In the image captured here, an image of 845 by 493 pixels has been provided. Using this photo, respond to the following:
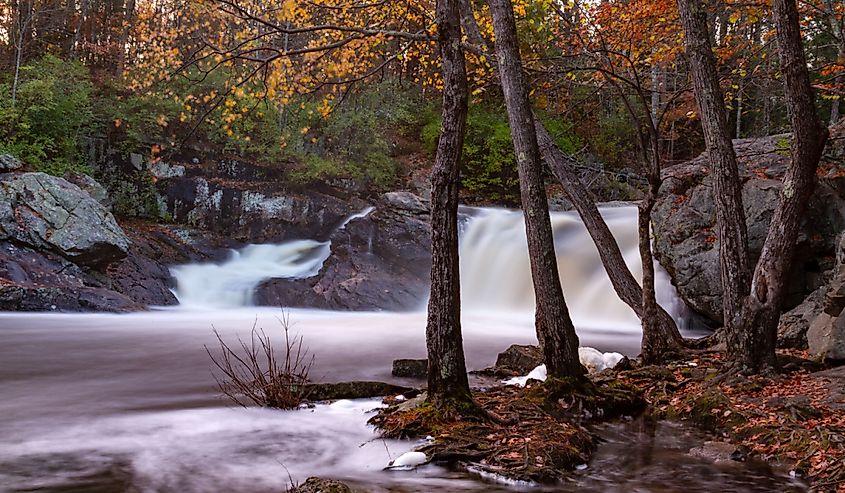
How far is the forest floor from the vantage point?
4.64m

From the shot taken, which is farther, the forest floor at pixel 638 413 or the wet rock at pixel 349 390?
the wet rock at pixel 349 390

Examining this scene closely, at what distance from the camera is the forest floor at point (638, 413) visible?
4.64 m

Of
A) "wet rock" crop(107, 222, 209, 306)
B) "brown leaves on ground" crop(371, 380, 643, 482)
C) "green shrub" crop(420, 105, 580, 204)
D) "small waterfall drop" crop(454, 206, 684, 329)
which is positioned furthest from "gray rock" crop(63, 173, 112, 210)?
"brown leaves on ground" crop(371, 380, 643, 482)

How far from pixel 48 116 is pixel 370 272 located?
9.60m

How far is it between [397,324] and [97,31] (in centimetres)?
1767

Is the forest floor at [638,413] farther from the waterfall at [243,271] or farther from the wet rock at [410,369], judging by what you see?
the waterfall at [243,271]

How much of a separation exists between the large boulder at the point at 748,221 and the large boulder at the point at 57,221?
455 inches

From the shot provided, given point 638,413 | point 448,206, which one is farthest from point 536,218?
point 638,413

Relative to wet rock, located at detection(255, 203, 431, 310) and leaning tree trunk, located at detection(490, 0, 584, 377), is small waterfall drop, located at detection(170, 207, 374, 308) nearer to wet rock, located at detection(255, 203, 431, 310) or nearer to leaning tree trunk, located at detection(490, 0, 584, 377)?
wet rock, located at detection(255, 203, 431, 310)

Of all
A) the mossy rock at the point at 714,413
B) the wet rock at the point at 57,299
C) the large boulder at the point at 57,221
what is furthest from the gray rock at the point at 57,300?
the mossy rock at the point at 714,413

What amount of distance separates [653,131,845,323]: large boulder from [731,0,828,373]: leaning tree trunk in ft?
13.7

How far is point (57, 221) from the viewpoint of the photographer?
14312mm

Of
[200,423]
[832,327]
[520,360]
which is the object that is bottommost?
[200,423]

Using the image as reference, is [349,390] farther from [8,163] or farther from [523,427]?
[8,163]
